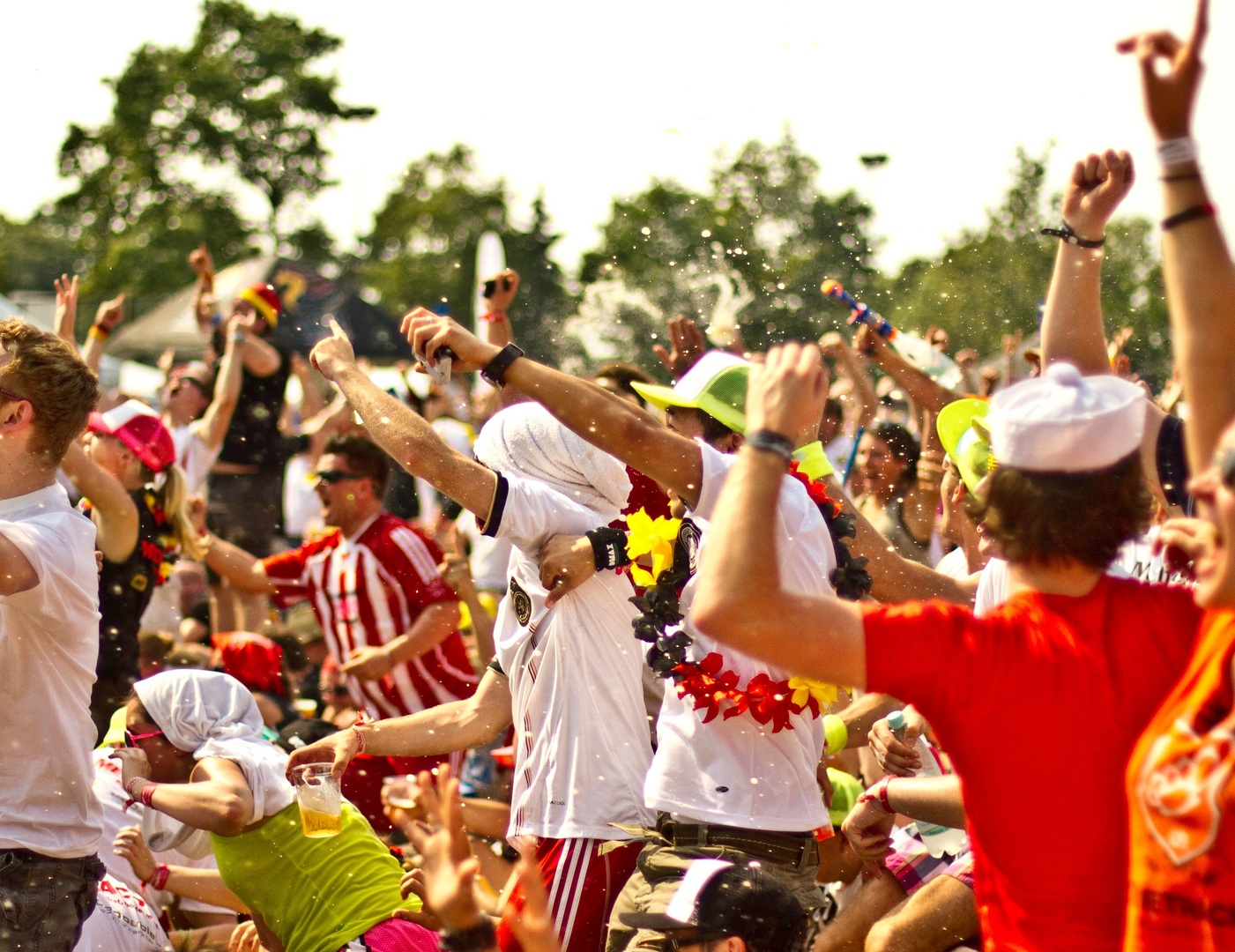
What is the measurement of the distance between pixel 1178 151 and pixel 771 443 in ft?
2.68

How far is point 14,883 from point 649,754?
170 cm

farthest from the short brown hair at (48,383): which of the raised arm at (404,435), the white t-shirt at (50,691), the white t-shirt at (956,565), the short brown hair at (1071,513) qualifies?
the white t-shirt at (956,565)

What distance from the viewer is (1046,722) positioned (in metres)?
2.28

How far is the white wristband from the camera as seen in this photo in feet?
7.70

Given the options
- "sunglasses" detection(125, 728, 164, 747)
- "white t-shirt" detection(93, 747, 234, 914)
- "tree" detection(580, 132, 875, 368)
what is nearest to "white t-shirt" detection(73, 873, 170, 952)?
"white t-shirt" detection(93, 747, 234, 914)

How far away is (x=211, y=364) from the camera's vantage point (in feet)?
33.6

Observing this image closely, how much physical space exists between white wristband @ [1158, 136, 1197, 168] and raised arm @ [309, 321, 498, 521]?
6.56 feet

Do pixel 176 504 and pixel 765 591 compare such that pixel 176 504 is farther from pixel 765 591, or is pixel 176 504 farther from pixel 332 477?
pixel 765 591

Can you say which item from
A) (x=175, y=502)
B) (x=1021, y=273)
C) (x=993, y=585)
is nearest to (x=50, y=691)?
(x=993, y=585)

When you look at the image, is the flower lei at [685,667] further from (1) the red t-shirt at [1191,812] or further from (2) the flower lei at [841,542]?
(1) the red t-shirt at [1191,812]

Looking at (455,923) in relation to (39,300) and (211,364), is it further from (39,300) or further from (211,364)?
(39,300)

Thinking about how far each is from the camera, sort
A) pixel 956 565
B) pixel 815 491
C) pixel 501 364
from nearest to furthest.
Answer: pixel 501 364 → pixel 815 491 → pixel 956 565

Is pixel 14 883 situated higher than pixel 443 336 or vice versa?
pixel 443 336

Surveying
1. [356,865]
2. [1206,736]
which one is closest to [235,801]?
[356,865]
